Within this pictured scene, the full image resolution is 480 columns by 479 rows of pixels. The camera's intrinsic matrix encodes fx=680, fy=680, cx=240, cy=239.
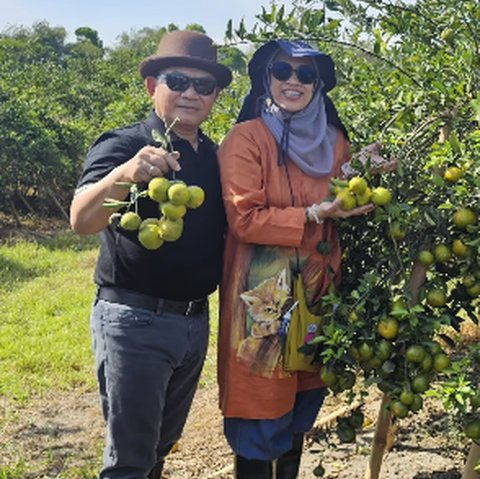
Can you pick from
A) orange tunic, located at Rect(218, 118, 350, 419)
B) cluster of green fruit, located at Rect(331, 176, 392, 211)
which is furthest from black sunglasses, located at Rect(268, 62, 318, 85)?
cluster of green fruit, located at Rect(331, 176, 392, 211)

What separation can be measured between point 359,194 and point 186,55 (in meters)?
0.79

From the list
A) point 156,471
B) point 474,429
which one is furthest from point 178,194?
point 156,471

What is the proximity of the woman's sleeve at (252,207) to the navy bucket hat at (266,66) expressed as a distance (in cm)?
19

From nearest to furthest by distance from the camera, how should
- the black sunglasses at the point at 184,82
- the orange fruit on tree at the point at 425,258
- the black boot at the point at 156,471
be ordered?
the orange fruit on tree at the point at 425,258
the black sunglasses at the point at 184,82
the black boot at the point at 156,471

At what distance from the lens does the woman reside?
87.0 inches

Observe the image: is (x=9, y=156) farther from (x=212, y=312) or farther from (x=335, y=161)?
(x=335, y=161)

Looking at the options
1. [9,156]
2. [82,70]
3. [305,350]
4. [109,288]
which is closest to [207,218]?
[109,288]

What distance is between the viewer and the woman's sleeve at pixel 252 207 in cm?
214

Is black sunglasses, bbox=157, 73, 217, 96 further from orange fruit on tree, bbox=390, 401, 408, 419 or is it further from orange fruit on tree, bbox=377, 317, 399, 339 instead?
orange fruit on tree, bbox=390, 401, 408, 419

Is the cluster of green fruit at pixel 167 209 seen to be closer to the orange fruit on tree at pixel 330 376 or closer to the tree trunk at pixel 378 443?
the orange fruit on tree at pixel 330 376

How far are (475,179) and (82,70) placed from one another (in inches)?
912

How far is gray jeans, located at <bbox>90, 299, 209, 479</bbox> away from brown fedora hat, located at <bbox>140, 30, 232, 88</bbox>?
83cm

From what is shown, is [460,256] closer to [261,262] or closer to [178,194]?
[261,262]

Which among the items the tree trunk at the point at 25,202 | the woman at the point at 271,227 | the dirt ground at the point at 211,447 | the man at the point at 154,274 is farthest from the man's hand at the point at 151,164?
the tree trunk at the point at 25,202
